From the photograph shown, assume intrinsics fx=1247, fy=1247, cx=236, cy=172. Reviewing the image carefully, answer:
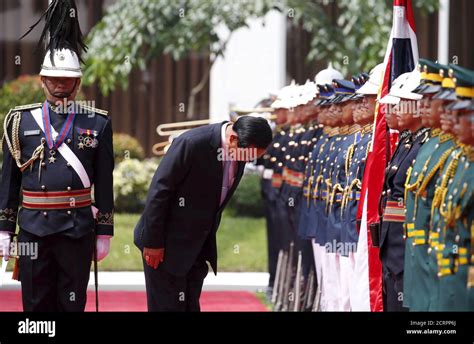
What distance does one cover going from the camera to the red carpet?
10.4 meters

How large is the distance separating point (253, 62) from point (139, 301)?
8.02m

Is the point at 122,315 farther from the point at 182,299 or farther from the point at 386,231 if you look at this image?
the point at 386,231

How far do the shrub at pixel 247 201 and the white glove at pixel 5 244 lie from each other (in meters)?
9.42

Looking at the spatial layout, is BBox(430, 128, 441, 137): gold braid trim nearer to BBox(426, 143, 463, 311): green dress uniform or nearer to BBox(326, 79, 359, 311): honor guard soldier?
BBox(426, 143, 463, 311): green dress uniform

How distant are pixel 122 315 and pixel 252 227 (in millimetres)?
9443

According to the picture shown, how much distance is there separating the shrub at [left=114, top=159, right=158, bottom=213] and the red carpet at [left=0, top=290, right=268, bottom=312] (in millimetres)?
4465

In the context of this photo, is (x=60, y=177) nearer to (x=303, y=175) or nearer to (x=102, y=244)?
(x=102, y=244)

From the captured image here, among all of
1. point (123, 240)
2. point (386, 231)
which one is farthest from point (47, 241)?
point (123, 240)

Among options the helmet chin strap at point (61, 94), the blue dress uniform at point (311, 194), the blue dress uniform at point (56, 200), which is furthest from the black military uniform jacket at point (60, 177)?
the blue dress uniform at point (311, 194)

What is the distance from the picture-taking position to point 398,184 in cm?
701

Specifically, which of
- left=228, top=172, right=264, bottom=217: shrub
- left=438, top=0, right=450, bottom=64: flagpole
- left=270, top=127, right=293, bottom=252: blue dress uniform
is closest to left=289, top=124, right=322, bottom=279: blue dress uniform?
left=270, top=127, right=293, bottom=252: blue dress uniform

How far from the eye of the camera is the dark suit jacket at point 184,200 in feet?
23.4

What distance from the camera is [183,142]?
7.16 meters

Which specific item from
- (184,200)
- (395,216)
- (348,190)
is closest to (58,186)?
(184,200)
